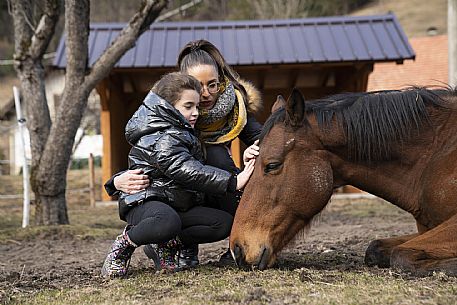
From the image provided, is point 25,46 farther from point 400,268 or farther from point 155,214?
point 400,268

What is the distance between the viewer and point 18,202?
51.1 feet

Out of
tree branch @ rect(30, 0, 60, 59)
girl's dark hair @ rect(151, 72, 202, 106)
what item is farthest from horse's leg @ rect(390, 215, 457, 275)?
tree branch @ rect(30, 0, 60, 59)

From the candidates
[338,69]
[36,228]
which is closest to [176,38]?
[338,69]

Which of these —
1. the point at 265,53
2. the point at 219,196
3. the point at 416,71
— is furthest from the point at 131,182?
the point at 416,71

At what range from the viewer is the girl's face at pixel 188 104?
157 inches

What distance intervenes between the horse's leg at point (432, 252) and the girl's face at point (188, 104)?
59.5 inches

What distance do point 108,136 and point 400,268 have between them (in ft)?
35.2

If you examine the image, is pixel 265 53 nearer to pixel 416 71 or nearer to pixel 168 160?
pixel 168 160

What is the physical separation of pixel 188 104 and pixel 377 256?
1.54 m

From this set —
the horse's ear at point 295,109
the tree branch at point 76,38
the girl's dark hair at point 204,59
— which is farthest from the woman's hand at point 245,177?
the tree branch at point 76,38

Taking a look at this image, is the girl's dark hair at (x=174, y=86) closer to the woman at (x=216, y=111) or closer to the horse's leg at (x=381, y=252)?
the woman at (x=216, y=111)

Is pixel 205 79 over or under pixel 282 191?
over

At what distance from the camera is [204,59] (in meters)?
4.40

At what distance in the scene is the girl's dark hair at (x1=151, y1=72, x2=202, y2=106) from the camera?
3992 millimetres
